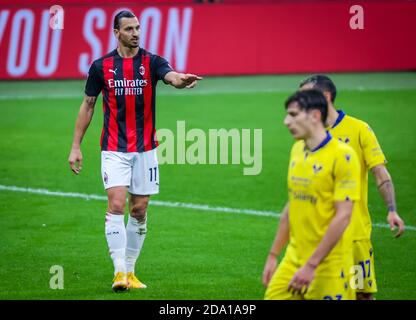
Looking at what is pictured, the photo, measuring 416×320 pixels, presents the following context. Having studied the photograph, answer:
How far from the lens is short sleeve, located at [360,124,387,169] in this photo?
322 inches

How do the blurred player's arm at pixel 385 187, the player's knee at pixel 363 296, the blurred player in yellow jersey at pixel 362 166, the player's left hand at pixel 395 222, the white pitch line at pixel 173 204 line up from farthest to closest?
the white pitch line at pixel 173 204 < the player's knee at pixel 363 296 < the blurred player in yellow jersey at pixel 362 166 < the blurred player's arm at pixel 385 187 < the player's left hand at pixel 395 222

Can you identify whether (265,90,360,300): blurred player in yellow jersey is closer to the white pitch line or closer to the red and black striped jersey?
the red and black striped jersey

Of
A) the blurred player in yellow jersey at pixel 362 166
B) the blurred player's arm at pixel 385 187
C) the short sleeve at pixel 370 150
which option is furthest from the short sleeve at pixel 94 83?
the blurred player's arm at pixel 385 187

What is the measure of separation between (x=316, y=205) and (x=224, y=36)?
59.1 feet

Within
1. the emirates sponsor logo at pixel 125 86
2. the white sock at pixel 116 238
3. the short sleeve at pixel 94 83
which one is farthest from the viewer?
the short sleeve at pixel 94 83

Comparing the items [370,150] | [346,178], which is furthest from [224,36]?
[346,178]

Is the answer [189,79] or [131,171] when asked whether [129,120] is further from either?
[189,79]

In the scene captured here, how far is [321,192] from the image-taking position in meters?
7.00

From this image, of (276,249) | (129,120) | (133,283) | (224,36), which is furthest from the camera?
(224,36)

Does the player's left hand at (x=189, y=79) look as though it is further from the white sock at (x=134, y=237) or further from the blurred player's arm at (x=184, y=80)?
the white sock at (x=134, y=237)

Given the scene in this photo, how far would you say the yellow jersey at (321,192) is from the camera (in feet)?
22.7

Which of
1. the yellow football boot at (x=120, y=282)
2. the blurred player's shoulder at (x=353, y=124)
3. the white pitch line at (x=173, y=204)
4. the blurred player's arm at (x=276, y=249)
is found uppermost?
the blurred player's shoulder at (x=353, y=124)

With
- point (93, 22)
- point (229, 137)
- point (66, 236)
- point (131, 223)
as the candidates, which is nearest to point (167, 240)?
point (66, 236)

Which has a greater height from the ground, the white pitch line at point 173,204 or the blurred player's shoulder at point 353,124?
the blurred player's shoulder at point 353,124
